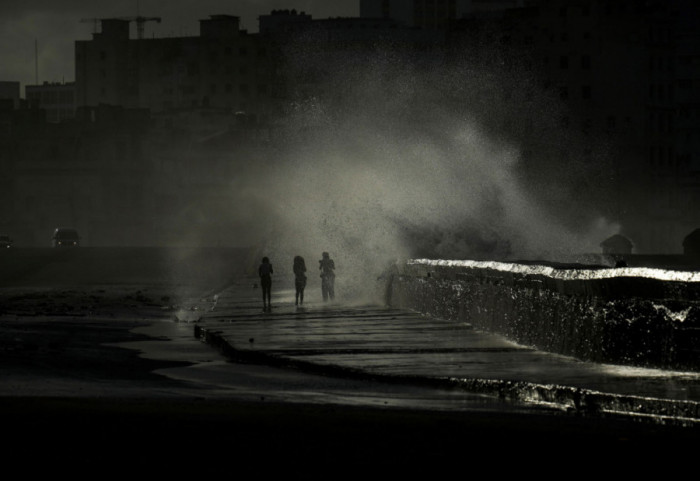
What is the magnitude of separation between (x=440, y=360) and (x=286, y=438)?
23.9 ft

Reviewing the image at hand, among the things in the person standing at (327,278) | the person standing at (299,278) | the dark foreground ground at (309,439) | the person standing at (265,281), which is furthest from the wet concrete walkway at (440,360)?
the person standing at (327,278)

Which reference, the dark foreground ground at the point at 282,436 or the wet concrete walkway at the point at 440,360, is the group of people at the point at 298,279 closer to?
the wet concrete walkway at the point at 440,360

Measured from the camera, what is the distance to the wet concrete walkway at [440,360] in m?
13.1

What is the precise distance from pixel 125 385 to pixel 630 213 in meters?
113

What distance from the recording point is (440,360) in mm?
17656

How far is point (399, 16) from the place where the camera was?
19475cm

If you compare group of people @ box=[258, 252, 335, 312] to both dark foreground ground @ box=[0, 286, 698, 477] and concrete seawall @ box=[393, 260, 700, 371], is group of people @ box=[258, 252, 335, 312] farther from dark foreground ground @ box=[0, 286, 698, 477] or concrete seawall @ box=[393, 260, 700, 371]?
dark foreground ground @ box=[0, 286, 698, 477]

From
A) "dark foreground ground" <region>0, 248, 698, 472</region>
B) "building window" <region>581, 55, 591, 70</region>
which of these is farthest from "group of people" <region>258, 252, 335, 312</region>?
"building window" <region>581, 55, 591, 70</region>

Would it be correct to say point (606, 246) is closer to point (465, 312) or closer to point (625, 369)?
point (465, 312)

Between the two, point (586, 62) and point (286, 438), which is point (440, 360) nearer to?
point (286, 438)

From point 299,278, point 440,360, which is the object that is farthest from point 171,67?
→ point 440,360

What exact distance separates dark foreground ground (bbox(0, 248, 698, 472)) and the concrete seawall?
9.13 ft

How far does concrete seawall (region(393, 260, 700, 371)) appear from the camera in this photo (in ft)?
49.3

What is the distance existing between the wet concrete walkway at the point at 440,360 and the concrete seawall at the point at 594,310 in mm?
250
